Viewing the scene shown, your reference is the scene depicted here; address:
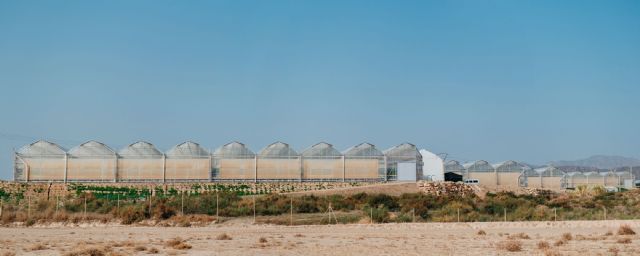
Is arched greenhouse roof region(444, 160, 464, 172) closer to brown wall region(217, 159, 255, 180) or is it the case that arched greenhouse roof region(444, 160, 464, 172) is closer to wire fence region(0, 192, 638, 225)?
brown wall region(217, 159, 255, 180)

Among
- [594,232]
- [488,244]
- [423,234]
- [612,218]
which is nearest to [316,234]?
[423,234]

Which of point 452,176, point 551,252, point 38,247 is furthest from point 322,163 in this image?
point 551,252

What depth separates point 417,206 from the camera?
49.0 metres

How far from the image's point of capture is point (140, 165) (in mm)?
73625

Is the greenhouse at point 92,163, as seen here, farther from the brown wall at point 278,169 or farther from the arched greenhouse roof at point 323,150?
the arched greenhouse roof at point 323,150

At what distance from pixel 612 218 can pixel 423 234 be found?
18693 mm

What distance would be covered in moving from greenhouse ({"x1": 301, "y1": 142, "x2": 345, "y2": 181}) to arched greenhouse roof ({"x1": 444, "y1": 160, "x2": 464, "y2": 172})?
83.0 ft

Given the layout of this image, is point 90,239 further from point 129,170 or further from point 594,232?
point 129,170

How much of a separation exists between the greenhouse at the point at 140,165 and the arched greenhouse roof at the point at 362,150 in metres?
20.6

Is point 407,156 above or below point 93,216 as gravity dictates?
above

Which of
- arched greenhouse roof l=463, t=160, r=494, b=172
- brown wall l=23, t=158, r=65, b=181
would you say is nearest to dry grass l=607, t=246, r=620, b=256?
brown wall l=23, t=158, r=65, b=181

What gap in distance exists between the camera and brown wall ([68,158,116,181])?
72.5 meters

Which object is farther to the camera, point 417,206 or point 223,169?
point 223,169

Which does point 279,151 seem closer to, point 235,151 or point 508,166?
point 235,151
